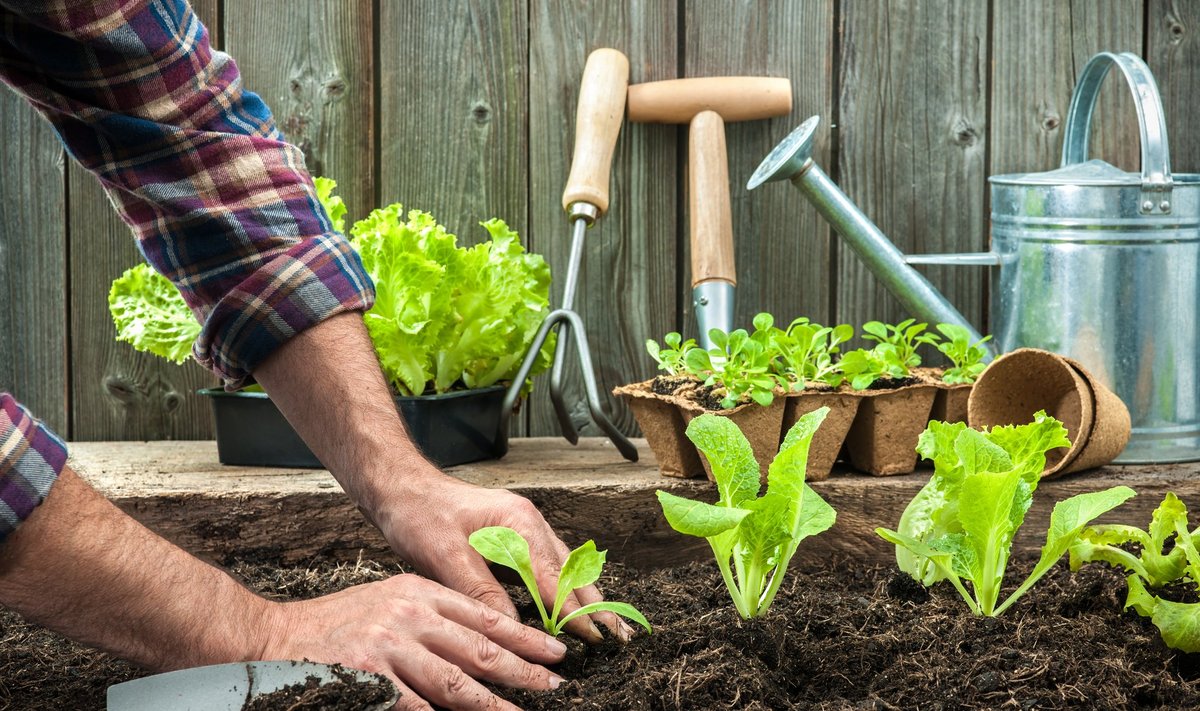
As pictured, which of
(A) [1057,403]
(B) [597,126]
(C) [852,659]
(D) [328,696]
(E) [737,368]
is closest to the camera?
(D) [328,696]

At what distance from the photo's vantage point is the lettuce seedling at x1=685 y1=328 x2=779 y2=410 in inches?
51.3

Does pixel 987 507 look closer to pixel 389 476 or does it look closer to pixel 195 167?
pixel 389 476

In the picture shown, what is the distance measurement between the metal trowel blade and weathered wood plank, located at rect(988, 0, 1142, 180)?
144cm

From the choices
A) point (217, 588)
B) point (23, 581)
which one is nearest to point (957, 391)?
point (217, 588)

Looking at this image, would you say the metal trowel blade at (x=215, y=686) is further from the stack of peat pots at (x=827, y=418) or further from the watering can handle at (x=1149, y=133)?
the watering can handle at (x=1149, y=133)

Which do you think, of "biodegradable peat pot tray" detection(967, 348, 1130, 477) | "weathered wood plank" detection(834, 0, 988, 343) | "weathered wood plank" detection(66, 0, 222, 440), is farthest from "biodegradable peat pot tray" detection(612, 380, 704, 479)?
"weathered wood plank" detection(66, 0, 222, 440)

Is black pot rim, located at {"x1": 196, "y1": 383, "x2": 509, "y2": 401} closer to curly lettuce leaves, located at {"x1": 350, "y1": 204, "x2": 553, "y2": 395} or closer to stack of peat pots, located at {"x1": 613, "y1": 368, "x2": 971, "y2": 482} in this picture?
curly lettuce leaves, located at {"x1": 350, "y1": 204, "x2": 553, "y2": 395}

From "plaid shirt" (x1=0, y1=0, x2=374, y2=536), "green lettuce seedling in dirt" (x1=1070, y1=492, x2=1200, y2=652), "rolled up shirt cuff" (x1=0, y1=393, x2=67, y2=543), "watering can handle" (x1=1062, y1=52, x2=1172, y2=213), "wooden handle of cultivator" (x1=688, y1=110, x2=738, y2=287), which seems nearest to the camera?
"rolled up shirt cuff" (x1=0, y1=393, x2=67, y2=543)

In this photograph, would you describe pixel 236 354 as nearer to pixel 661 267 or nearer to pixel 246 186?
pixel 246 186

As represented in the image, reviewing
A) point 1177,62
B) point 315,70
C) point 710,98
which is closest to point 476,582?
point 710,98

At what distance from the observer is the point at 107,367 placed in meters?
1.83

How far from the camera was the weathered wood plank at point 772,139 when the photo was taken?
1.80 m

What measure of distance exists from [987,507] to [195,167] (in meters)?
0.80

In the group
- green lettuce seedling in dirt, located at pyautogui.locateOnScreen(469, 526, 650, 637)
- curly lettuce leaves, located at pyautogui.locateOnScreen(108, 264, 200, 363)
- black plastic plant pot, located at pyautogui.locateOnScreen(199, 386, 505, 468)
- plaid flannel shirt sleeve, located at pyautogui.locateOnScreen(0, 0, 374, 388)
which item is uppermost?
plaid flannel shirt sleeve, located at pyautogui.locateOnScreen(0, 0, 374, 388)
